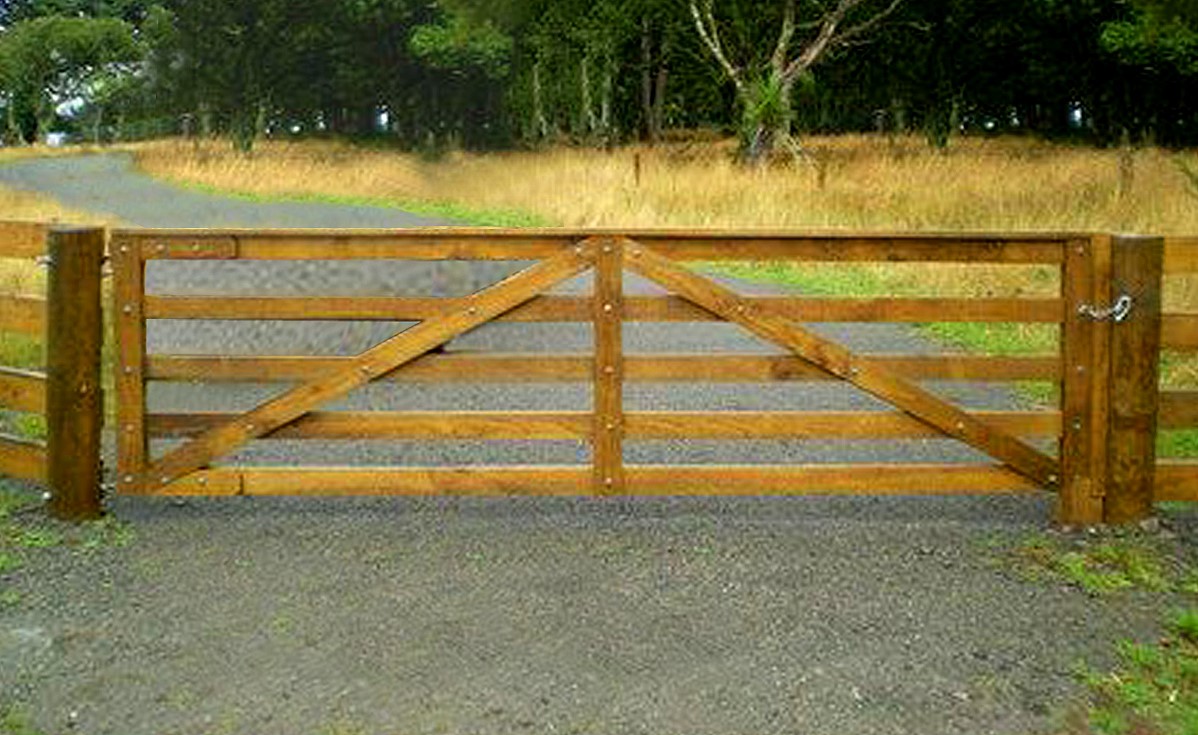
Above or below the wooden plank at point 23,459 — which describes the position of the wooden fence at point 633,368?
above

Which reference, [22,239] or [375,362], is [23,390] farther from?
[375,362]

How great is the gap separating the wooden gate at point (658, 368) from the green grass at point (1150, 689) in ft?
4.59

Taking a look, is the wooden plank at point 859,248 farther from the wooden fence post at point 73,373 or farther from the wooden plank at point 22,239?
the wooden plank at point 22,239

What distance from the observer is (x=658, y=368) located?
613 cm

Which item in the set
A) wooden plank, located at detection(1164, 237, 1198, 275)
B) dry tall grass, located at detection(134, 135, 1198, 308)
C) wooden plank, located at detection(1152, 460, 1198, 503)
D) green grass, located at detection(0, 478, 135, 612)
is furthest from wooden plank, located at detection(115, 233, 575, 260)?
dry tall grass, located at detection(134, 135, 1198, 308)

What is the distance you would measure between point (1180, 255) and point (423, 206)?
2302 cm

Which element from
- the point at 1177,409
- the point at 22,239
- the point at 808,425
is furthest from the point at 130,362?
the point at 1177,409

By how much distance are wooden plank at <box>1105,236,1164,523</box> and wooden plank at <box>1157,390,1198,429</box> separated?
13 centimetres

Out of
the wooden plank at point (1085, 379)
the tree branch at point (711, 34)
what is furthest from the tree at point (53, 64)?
the wooden plank at point (1085, 379)

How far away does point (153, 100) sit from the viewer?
67.3 meters

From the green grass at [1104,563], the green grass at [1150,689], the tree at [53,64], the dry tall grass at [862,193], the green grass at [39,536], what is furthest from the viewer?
the tree at [53,64]

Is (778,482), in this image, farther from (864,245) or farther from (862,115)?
(862,115)

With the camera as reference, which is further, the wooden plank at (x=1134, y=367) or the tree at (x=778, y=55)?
the tree at (x=778, y=55)

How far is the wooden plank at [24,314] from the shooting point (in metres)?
6.39
